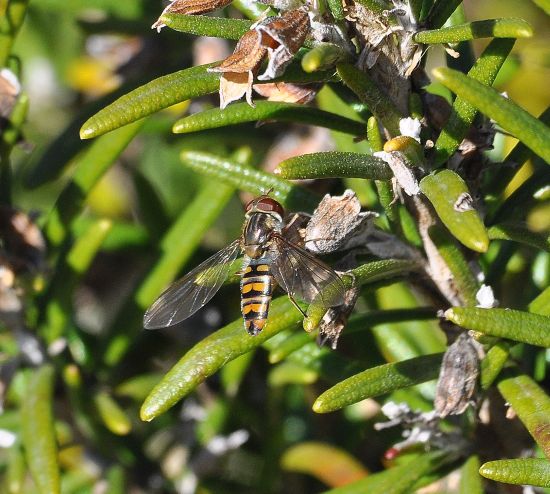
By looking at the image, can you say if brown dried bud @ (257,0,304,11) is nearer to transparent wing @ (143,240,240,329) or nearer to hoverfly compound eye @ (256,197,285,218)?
hoverfly compound eye @ (256,197,285,218)

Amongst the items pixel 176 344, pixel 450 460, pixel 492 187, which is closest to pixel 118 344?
pixel 176 344

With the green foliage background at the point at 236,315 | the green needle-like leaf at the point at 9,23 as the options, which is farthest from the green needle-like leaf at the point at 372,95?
the green needle-like leaf at the point at 9,23

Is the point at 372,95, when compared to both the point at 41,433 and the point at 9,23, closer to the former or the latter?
the point at 9,23

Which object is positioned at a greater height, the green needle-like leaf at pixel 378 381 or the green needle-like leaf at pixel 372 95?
the green needle-like leaf at pixel 372 95

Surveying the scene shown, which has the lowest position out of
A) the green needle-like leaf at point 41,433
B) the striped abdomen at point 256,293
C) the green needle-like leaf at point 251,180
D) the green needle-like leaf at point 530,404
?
the green needle-like leaf at point 41,433

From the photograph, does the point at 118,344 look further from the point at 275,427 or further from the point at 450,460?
the point at 450,460

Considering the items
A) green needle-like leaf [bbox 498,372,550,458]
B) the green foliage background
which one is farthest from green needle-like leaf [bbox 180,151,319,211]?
green needle-like leaf [bbox 498,372,550,458]

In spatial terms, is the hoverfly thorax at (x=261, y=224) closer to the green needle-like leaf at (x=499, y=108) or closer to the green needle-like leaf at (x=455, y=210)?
the green needle-like leaf at (x=455, y=210)
